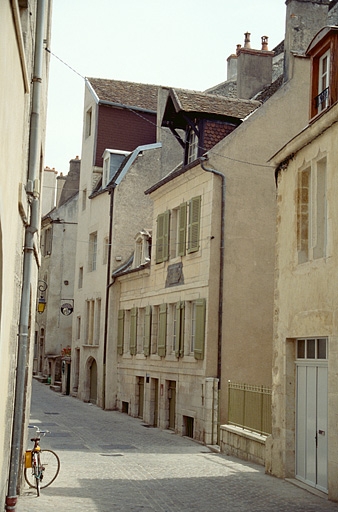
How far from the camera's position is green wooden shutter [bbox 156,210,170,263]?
25188 millimetres

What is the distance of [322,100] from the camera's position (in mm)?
14289

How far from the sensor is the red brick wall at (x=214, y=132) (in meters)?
23.0

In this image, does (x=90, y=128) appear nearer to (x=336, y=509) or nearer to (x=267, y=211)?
(x=267, y=211)

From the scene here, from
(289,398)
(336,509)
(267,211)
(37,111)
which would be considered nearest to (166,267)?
(267,211)

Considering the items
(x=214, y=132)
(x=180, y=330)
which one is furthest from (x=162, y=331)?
(x=214, y=132)

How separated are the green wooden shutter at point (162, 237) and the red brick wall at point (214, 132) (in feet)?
10.6

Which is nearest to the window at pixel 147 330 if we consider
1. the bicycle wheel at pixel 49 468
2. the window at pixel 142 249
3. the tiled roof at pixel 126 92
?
the window at pixel 142 249

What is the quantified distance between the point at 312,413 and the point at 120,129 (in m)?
22.4

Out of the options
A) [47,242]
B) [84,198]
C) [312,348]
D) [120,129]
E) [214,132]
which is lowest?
[312,348]

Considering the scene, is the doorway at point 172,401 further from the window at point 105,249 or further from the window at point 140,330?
the window at point 105,249

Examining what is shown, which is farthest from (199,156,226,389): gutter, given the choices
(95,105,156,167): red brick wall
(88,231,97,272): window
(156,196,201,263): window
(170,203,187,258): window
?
(88,231,97,272): window

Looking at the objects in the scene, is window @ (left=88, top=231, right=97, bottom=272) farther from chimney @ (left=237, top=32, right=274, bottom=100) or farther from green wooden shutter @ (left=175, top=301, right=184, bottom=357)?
green wooden shutter @ (left=175, top=301, right=184, bottom=357)

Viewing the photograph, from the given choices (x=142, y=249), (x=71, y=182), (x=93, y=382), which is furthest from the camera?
(x=71, y=182)

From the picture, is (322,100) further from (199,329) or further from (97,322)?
(97,322)
